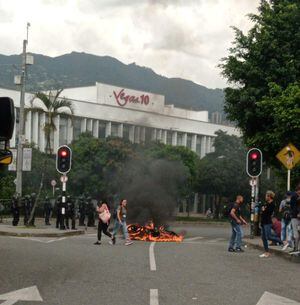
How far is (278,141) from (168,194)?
8238mm

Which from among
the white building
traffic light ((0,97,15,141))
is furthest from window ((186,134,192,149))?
traffic light ((0,97,15,141))

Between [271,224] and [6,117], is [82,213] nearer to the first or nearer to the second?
[271,224]

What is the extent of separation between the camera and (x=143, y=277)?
42.3 feet

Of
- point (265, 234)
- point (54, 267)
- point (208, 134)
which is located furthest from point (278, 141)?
point (208, 134)

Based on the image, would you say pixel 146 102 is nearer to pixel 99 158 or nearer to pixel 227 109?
pixel 227 109

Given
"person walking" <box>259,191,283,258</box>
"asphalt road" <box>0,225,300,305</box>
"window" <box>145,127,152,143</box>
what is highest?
"window" <box>145,127,152,143</box>

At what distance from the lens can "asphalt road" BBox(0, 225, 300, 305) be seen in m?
10.5

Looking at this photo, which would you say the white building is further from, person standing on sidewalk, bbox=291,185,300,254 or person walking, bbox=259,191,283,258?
person standing on sidewalk, bbox=291,185,300,254

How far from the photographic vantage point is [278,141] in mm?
29109

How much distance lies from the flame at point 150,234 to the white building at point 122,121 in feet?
22.4

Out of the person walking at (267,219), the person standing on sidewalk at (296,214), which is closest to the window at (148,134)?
the person walking at (267,219)

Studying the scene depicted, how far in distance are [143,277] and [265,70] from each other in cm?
1963

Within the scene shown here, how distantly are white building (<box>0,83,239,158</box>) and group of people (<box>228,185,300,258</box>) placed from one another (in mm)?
10934

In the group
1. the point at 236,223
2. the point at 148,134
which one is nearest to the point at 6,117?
the point at 236,223
